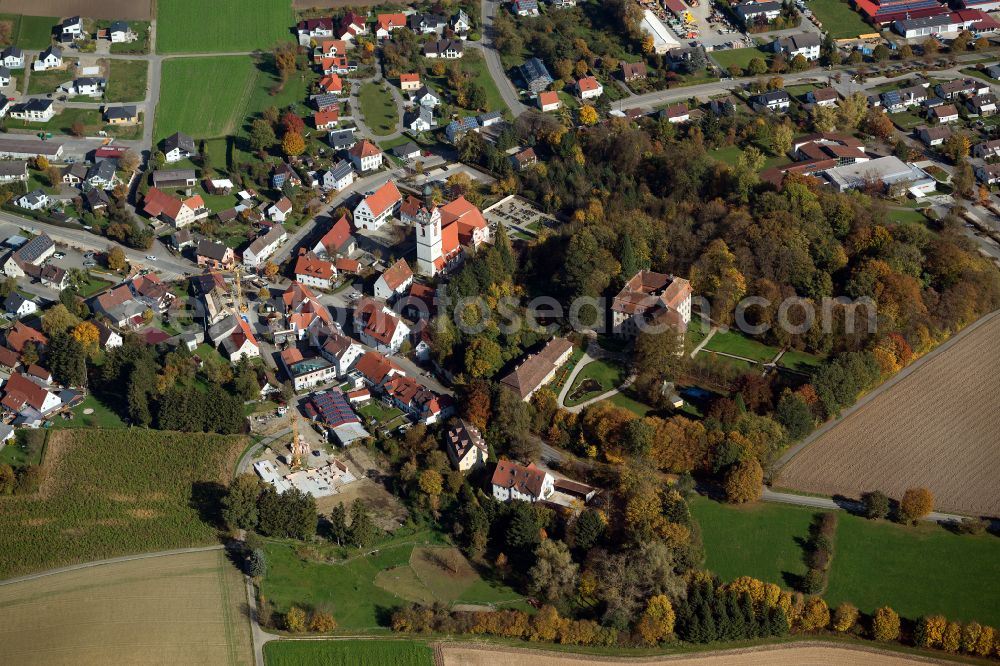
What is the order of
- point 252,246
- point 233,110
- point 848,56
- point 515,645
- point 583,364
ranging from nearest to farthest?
point 515,645 < point 583,364 < point 252,246 < point 233,110 < point 848,56

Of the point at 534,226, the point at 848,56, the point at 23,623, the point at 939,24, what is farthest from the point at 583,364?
the point at 939,24

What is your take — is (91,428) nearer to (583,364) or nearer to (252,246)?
(252,246)

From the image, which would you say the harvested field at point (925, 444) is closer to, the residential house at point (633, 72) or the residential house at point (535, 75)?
the residential house at point (633, 72)

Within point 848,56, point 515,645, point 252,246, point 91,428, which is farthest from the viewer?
point 848,56

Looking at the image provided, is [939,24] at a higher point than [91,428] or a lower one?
higher

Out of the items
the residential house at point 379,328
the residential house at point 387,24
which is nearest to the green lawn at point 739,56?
the residential house at point 387,24
